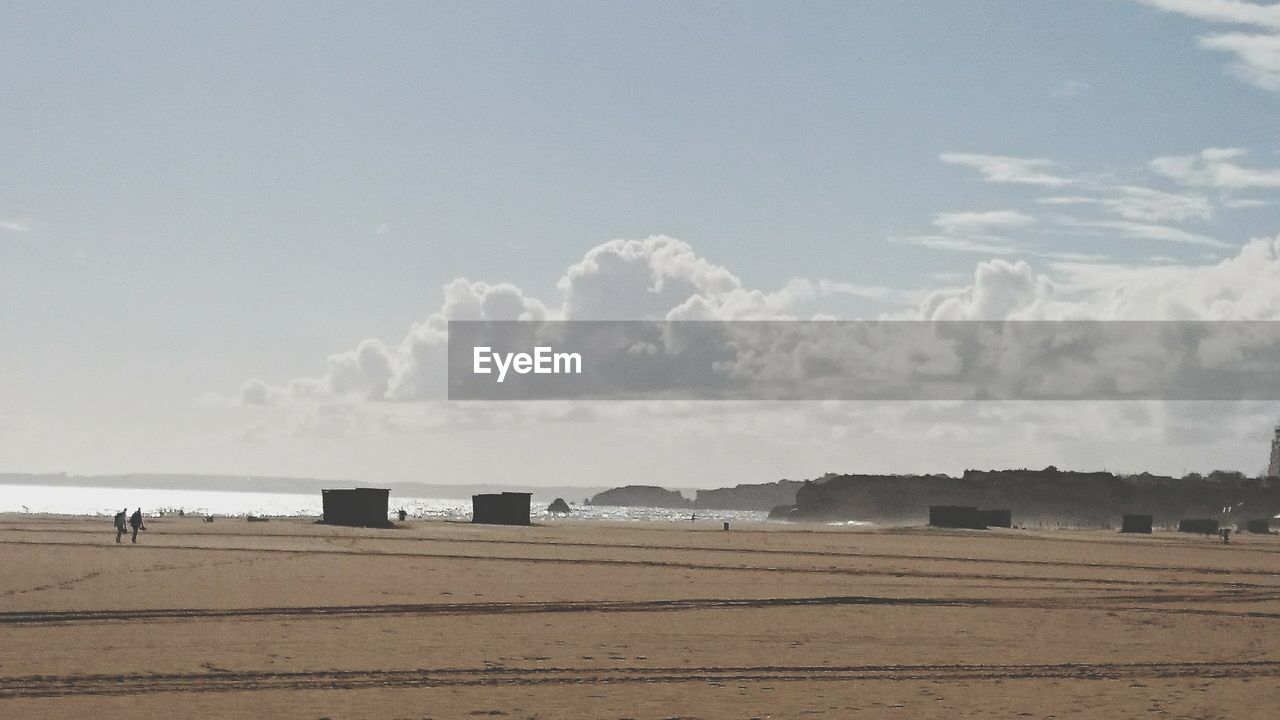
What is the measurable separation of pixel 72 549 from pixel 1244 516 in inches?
7313

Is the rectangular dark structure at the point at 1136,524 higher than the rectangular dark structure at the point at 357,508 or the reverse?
the reverse

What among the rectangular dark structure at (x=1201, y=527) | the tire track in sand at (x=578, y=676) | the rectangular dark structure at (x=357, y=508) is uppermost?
the rectangular dark structure at (x=357, y=508)

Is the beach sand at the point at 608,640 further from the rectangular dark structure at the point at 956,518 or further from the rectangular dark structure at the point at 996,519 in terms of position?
the rectangular dark structure at the point at 996,519

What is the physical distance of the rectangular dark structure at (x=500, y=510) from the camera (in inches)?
3349

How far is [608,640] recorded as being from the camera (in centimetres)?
2061

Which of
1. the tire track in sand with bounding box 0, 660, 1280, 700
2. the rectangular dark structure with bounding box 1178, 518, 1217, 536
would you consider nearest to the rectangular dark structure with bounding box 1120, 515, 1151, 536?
the rectangular dark structure with bounding box 1178, 518, 1217, 536

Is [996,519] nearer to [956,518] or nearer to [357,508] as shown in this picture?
[956,518]

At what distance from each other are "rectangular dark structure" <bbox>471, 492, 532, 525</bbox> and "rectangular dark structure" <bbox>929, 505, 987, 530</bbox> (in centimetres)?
3677

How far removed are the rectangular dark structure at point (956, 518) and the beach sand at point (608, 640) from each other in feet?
215

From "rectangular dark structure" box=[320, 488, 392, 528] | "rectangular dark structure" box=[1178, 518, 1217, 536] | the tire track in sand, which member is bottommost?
"rectangular dark structure" box=[1178, 518, 1217, 536]

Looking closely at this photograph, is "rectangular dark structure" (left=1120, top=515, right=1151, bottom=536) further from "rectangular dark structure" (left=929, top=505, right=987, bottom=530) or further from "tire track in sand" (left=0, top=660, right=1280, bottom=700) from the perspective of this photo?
"tire track in sand" (left=0, top=660, right=1280, bottom=700)

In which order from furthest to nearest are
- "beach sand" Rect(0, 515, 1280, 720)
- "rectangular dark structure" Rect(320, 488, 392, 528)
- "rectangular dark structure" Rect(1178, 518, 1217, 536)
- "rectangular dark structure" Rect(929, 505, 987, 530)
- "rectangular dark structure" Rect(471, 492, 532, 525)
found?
1. "rectangular dark structure" Rect(1178, 518, 1217, 536)
2. "rectangular dark structure" Rect(929, 505, 987, 530)
3. "rectangular dark structure" Rect(471, 492, 532, 525)
4. "rectangular dark structure" Rect(320, 488, 392, 528)
5. "beach sand" Rect(0, 515, 1280, 720)

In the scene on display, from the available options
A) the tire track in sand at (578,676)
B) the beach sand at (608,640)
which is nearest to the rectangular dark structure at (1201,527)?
the beach sand at (608,640)

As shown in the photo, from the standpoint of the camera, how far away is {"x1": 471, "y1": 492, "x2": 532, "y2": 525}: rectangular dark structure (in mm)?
85062
